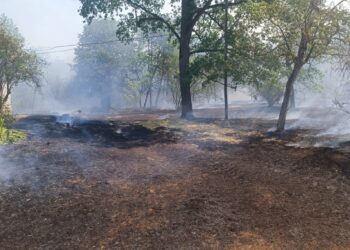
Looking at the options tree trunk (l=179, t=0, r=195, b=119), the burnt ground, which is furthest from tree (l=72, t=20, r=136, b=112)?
the burnt ground

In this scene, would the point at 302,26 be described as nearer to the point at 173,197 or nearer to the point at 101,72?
the point at 173,197

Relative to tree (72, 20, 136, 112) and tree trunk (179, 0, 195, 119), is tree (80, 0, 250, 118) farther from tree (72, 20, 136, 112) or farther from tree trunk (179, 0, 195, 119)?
tree (72, 20, 136, 112)

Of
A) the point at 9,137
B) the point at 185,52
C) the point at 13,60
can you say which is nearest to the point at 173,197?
the point at 9,137

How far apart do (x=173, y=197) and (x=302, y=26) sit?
10.1m

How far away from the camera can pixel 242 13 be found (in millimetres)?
19875

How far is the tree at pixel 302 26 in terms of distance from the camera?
13.1 m

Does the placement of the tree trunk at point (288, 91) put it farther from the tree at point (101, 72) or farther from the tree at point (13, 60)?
the tree at point (101, 72)

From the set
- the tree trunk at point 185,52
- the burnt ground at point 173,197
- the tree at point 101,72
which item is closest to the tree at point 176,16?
the tree trunk at point 185,52

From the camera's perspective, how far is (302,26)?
13961mm

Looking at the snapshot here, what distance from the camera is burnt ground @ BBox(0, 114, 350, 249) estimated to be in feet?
18.4

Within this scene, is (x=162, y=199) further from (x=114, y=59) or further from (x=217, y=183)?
(x=114, y=59)

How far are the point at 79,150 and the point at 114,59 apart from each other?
49201mm

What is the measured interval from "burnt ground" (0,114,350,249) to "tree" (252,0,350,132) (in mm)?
4718

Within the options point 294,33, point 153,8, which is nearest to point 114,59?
point 153,8
